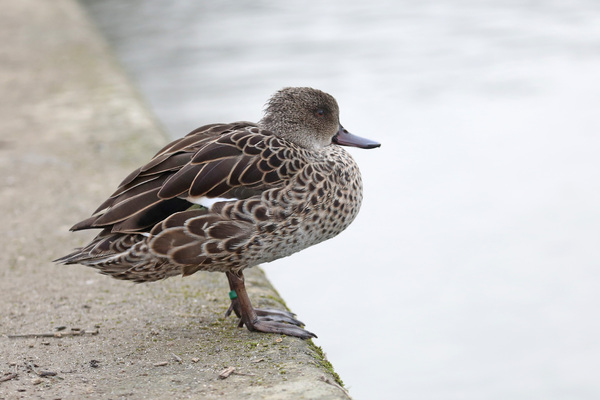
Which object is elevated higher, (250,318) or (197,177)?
(197,177)

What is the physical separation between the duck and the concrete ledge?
0.88 feet

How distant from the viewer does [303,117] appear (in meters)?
4.03

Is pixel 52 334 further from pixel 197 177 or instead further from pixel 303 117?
pixel 303 117

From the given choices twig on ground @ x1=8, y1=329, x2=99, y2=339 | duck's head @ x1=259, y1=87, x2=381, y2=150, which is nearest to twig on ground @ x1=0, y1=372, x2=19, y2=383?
twig on ground @ x1=8, y1=329, x2=99, y2=339

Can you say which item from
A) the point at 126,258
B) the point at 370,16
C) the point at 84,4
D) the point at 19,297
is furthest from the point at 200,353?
the point at 84,4

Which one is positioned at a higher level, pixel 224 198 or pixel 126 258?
pixel 224 198

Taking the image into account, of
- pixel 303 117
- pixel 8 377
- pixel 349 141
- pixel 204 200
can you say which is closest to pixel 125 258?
pixel 204 200

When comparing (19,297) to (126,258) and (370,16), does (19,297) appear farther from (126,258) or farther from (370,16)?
(370,16)

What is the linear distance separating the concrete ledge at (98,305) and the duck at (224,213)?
27 cm

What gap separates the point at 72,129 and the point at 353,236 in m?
2.69

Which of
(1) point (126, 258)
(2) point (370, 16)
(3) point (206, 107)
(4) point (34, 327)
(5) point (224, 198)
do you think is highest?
(2) point (370, 16)

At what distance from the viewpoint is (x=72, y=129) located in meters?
7.36

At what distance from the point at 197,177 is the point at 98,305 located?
1031 millimetres

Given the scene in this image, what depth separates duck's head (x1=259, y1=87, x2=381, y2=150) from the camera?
401cm
